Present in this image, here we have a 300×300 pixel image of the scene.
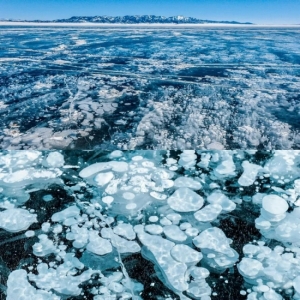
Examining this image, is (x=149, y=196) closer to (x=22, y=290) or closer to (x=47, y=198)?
(x=47, y=198)

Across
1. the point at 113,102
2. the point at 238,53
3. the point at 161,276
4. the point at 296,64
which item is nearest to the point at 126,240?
the point at 161,276

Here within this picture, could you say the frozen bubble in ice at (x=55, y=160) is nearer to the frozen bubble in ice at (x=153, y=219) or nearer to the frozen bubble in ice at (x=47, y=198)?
the frozen bubble in ice at (x=47, y=198)

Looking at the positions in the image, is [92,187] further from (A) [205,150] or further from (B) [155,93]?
(B) [155,93]

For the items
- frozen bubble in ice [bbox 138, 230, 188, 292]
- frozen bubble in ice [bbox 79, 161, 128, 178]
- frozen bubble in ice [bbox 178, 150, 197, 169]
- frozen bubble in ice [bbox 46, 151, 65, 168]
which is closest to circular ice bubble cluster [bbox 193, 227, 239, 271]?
frozen bubble in ice [bbox 138, 230, 188, 292]

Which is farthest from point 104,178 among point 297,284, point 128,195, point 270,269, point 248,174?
point 297,284

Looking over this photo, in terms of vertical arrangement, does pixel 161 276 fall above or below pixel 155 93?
below
